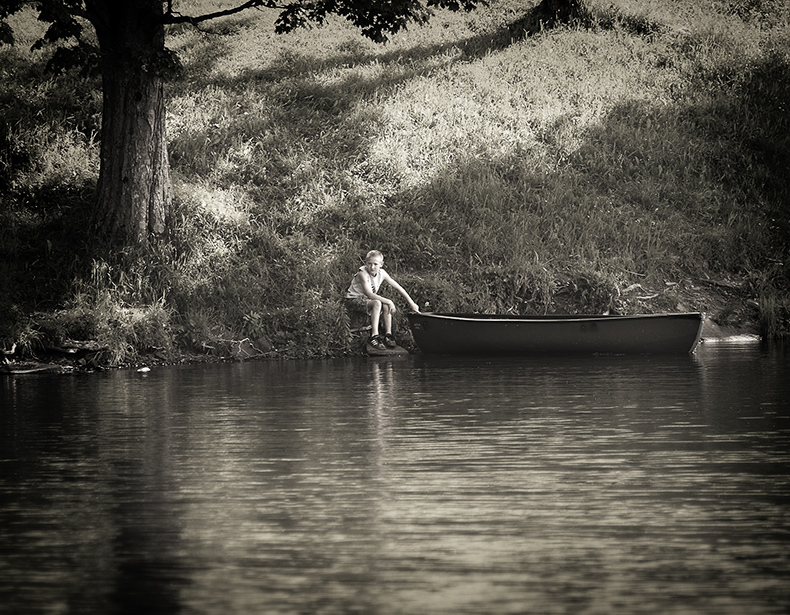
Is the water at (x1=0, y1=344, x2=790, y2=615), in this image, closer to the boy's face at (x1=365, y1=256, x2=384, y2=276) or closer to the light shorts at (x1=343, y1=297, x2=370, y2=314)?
the boy's face at (x1=365, y1=256, x2=384, y2=276)

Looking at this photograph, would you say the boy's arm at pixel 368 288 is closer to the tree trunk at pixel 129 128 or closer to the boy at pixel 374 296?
the boy at pixel 374 296

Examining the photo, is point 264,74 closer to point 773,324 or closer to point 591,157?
point 591,157

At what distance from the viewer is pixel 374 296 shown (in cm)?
1794

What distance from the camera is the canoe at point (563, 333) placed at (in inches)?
658

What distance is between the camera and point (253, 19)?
32.9 meters

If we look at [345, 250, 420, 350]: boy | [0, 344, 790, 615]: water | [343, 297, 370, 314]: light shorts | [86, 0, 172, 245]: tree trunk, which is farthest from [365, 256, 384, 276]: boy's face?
[0, 344, 790, 615]: water

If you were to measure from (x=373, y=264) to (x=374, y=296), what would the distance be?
476 millimetres

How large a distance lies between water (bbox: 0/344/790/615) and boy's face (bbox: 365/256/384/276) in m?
6.25

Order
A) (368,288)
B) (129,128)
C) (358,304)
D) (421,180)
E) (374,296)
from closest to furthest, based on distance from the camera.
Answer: (374,296)
(368,288)
(358,304)
(129,128)
(421,180)

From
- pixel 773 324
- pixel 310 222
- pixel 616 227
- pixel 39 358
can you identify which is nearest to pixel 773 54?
pixel 616 227

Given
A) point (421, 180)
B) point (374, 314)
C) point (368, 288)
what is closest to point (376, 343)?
point (374, 314)

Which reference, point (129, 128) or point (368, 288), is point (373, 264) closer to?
point (368, 288)

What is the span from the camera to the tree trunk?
63.3 ft

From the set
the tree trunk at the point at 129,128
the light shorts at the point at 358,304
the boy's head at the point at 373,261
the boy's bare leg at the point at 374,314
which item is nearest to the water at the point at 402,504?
the boy's bare leg at the point at 374,314
